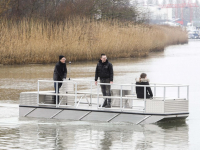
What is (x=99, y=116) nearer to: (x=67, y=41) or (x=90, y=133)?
(x=90, y=133)

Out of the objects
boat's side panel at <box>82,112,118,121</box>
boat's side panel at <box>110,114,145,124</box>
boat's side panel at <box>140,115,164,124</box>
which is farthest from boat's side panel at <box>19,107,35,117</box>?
boat's side panel at <box>140,115,164,124</box>

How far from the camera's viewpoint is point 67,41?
3447 cm

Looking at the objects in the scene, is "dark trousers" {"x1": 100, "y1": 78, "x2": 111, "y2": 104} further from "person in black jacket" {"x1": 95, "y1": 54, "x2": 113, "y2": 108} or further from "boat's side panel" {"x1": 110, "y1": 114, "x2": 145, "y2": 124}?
"boat's side panel" {"x1": 110, "y1": 114, "x2": 145, "y2": 124}

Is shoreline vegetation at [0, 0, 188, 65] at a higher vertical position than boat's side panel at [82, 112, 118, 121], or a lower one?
higher

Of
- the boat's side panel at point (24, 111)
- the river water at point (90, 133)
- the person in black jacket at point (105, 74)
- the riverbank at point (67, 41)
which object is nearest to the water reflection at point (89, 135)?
the river water at point (90, 133)

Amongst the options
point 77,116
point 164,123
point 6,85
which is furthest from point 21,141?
point 6,85

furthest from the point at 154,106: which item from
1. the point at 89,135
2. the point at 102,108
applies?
the point at 89,135

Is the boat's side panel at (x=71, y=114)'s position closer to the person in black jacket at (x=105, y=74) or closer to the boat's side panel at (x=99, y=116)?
the boat's side panel at (x=99, y=116)

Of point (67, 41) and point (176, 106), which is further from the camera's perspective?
point (67, 41)

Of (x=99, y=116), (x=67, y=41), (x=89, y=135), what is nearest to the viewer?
(x=89, y=135)

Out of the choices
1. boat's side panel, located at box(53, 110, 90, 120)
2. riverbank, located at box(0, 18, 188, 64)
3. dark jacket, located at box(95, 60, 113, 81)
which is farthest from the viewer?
riverbank, located at box(0, 18, 188, 64)

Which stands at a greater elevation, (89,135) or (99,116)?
(99,116)

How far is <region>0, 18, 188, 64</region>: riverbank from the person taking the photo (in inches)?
1291

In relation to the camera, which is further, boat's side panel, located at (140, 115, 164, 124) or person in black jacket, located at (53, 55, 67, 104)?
person in black jacket, located at (53, 55, 67, 104)
